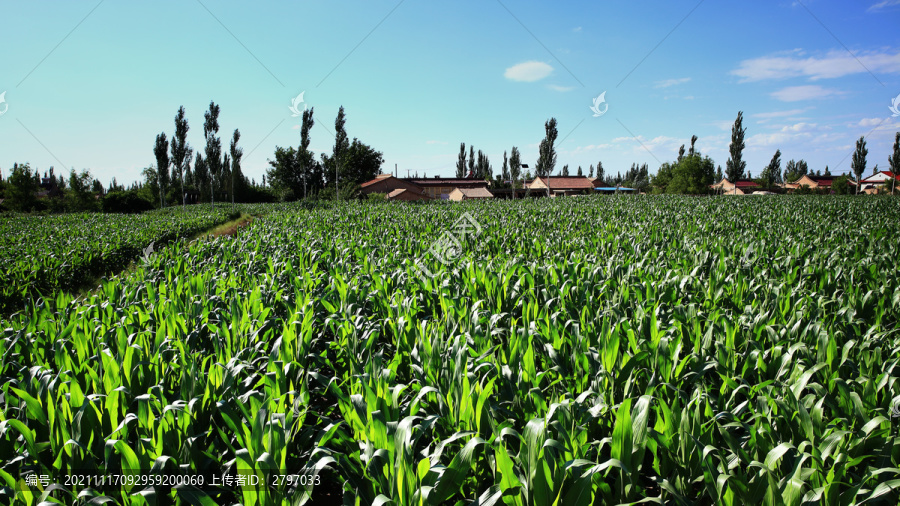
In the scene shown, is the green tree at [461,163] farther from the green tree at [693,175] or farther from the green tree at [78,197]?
the green tree at [78,197]

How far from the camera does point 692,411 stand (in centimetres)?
234

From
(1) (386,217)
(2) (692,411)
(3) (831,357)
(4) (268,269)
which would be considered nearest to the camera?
(2) (692,411)

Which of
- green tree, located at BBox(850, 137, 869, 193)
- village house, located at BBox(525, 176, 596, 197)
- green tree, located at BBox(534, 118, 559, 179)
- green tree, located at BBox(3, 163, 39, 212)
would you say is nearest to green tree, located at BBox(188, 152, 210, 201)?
green tree, located at BBox(3, 163, 39, 212)

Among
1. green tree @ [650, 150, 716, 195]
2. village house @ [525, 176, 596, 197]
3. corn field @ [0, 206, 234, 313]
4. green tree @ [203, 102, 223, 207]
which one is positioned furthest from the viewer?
village house @ [525, 176, 596, 197]

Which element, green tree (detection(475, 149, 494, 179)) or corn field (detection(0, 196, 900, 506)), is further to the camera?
green tree (detection(475, 149, 494, 179))

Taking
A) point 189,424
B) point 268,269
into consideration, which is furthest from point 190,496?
point 268,269

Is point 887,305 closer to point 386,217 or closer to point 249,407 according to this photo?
point 249,407

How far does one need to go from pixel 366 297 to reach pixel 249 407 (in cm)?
241

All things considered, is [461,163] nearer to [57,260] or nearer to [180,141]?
[180,141]

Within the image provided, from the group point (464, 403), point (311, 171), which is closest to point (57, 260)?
point (464, 403)

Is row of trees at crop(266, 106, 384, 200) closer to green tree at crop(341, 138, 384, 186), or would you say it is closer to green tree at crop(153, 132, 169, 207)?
green tree at crop(341, 138, 384, 186)

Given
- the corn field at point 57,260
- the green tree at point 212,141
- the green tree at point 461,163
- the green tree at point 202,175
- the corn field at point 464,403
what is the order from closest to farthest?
the corn field at point 464,403 → the corn field at point 57,260 → the green tree at point 212,141 → the green tree at point 202,175 → the green tree at point 461,163

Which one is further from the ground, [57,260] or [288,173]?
[288,173]

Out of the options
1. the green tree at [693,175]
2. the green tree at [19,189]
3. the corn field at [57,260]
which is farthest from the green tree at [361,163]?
the corn field at [57,260]
